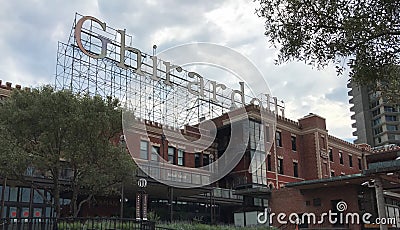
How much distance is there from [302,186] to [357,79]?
21.3 m

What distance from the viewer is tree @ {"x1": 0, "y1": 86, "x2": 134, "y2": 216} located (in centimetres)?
1731

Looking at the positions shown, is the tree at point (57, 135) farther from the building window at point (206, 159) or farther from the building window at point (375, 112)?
the building window at point (375, 112)

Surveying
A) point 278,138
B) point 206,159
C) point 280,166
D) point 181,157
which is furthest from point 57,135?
point 278,138

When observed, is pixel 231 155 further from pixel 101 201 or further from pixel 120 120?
pixel 120 120

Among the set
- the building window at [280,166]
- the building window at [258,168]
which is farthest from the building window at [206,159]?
the building window at [280,166]

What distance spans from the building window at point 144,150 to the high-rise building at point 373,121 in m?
63.4

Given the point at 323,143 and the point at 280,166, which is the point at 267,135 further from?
the point at 323,143

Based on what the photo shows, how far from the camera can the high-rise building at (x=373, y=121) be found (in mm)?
88062

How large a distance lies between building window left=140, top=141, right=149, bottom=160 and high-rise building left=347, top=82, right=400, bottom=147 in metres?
63.4

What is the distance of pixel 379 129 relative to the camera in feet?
300

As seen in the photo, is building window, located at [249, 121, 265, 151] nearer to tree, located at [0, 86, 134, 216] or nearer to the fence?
tree, located at [0, 86, 134, 216]

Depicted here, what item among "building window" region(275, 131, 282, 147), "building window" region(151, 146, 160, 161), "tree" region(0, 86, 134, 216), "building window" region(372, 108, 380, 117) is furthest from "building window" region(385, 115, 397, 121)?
"tree" region(0, 86, 134, 216)

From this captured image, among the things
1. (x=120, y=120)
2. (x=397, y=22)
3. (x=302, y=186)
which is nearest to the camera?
(x=397, y=22)

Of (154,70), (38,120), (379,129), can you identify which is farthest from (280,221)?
(379,129)
